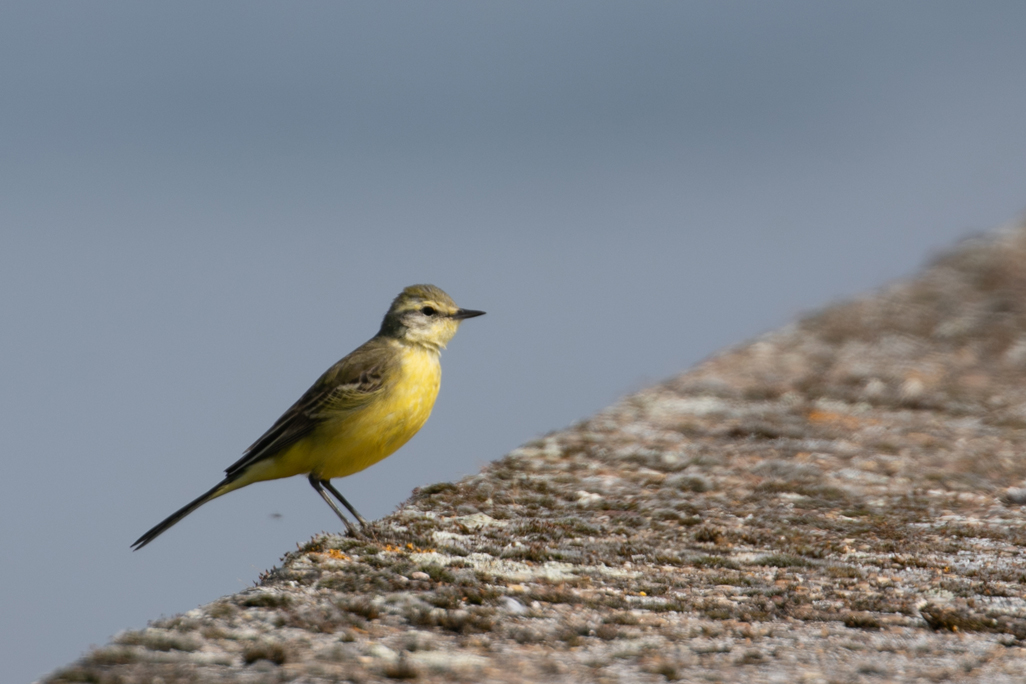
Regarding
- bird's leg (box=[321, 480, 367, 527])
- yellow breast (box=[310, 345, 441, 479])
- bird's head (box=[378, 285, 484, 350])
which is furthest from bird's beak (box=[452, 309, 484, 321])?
bird's leg (box=[321, 480, 367, 527])

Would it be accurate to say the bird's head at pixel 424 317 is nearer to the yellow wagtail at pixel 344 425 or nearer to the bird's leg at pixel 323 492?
the yellow wagtail at pixel 344 425

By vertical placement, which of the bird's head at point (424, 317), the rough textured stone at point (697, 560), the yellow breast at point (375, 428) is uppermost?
the bird's head at point (424, 317)

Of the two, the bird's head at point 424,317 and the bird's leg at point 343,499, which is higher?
the bird's head at point 424,317

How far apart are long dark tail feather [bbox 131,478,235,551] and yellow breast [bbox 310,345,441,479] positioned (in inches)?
30.0

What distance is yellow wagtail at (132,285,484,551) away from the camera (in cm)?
841

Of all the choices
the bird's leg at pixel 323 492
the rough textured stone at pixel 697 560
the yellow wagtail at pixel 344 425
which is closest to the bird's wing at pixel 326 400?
the yellow wagtail at pixel 344 425

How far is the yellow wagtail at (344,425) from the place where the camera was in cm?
841

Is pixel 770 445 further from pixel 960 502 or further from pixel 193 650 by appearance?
pixel 193 650

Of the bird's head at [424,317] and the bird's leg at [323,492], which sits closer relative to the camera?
the bird's leg at [323,492]

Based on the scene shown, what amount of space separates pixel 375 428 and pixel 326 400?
0.47 m

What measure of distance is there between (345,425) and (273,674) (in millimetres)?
3399

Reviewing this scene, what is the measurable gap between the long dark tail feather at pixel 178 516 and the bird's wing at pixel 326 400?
179mm

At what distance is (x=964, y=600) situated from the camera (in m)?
6.96

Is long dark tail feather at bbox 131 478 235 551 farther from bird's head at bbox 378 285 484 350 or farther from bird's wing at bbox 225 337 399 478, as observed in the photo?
bird's head at bbox 378 285 484 350
